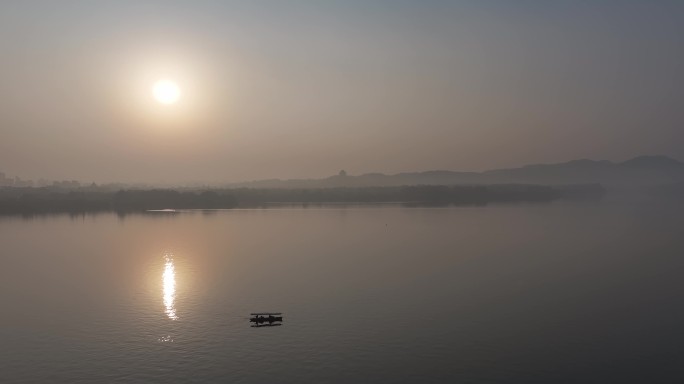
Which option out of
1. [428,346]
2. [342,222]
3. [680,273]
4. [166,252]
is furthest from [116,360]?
[342,222]

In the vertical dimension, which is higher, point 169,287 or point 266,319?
point 266,319

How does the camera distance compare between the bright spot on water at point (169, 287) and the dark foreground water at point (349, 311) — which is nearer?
the dark foreground water at point (349, 311)

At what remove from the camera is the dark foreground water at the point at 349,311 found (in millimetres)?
32406

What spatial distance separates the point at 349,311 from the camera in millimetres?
46562

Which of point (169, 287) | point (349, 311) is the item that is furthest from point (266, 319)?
point (169, 287)

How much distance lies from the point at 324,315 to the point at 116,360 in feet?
57.5

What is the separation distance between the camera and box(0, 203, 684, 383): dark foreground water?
32.4 metres

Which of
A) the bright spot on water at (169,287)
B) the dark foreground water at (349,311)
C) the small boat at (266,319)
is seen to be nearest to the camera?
the dark foreground water at (349,311)

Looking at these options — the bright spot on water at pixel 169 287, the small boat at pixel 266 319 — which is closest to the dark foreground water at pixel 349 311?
the bright spot on water at pixel 169 287

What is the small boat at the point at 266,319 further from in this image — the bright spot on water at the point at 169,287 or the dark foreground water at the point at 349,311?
the bright spot on water at the point at 169,287

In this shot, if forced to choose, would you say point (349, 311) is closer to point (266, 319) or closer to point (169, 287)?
point (266, 319)

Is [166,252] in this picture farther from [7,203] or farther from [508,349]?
[7,203]

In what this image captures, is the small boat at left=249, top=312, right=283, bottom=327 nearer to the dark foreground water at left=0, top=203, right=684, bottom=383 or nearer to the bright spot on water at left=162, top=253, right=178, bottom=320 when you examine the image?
the dark foreground water at left=0, top=203, right=684, bottom=383

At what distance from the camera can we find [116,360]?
113 ft
